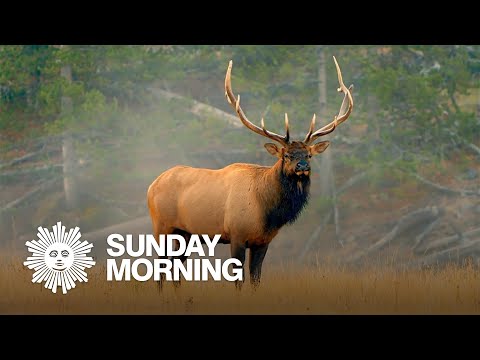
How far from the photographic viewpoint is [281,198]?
43.5 feet

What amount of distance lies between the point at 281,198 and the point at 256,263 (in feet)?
2.72

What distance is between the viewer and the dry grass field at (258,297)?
12.5 m

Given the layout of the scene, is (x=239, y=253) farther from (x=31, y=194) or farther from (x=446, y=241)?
(x=31, y=194)

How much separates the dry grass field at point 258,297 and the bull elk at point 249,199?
57 centimetres

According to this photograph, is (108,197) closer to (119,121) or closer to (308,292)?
(119,121)

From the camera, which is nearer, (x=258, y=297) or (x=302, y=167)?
(x=258, y=297)

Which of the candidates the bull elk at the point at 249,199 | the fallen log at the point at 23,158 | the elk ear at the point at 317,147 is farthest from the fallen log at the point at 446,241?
the elk ear at the point at 317,147

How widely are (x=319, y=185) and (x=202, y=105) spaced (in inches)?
129

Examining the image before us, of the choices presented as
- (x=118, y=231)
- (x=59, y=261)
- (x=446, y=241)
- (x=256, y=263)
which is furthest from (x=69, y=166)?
(x=256, y=263)

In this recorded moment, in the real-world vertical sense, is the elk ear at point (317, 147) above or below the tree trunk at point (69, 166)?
below

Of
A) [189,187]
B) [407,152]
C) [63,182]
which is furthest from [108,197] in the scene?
[189,187]

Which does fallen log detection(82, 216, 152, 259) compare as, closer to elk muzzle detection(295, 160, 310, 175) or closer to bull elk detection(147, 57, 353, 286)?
bull elk detection(147, 57, 353, 286)

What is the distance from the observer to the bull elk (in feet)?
43.1

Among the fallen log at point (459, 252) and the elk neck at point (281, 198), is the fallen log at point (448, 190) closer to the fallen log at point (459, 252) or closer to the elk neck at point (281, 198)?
the fallen log at point (459, 252)
